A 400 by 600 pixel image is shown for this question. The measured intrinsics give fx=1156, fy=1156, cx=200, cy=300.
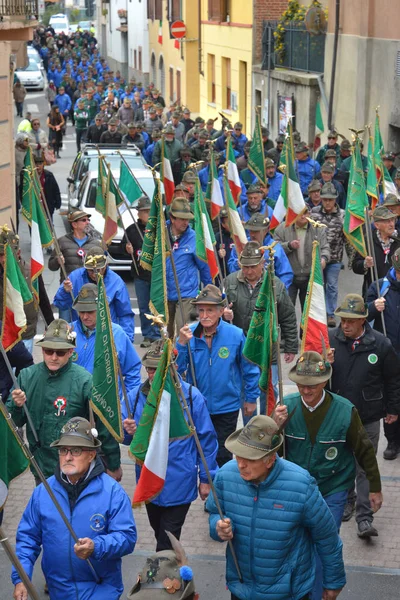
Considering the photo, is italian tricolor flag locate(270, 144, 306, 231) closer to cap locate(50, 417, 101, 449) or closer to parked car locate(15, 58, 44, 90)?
cap locate(50, 417, 101, 449)

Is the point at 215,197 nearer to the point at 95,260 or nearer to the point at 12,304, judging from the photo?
the point at 95,260

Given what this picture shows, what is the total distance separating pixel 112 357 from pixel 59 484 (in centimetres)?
162

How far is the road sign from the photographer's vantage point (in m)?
41.1

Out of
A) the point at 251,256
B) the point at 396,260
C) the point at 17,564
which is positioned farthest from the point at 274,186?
the point at 17,564

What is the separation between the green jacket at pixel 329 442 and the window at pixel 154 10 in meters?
43.6

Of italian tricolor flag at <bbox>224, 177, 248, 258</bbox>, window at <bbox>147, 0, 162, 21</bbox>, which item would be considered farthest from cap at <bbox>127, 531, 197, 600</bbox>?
window at <bbox>147, 0, 162, 21</bbox>

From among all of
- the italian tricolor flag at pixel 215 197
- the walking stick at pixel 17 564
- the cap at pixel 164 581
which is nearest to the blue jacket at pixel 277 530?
the walking stick at pixel 17 564

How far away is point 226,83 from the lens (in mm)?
38625

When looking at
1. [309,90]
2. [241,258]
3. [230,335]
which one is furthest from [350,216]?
[309,90]

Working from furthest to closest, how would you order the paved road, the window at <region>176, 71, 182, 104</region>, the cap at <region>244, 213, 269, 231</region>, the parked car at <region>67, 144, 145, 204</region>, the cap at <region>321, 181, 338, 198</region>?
the window at <region>176, 71, 182, 104</region> < the parked car at <region>67, 144, 145, 204</region> < the cap at <region>321, 181, 338, 198</region> < the cap at <region>244, 213, 269, 231</region> < the paved road

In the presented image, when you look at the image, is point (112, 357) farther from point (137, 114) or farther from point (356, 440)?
point (137, 114)

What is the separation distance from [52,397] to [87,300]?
4.23ft

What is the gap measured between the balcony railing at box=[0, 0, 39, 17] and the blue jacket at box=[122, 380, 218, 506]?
1243cm

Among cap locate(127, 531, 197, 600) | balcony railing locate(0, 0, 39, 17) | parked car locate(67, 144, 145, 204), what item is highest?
balcony railing locate(0, 0, 39, 17)
